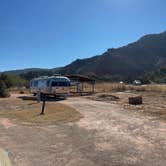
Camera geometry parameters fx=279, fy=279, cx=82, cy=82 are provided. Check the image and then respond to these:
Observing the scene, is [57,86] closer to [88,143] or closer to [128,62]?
[88,143]

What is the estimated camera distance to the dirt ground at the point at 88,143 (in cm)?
702

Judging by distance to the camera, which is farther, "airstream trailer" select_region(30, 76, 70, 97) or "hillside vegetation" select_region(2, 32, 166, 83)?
"hillside vegetation" select_region(2, 32, 166, 83)

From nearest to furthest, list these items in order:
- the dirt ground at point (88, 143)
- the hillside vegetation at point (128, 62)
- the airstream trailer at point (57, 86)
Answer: the dirt ground at point (88, 143) → the airstream trailer at point (57, 86) → the hillside vegetation at point (128, 62)

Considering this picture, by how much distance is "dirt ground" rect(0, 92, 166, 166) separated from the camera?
276 inches

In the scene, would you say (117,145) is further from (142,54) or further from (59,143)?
(142,54)

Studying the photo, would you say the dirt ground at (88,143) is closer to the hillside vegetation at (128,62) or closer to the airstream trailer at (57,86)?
the airstream trailer at (57,86)

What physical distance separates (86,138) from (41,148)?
5.87 ft

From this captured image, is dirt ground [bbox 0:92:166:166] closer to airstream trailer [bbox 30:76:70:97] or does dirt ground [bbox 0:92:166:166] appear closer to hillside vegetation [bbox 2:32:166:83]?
airstream trailer [bbox 30:76:70:97]

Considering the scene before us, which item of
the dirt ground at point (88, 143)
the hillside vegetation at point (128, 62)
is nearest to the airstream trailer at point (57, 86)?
the dirt ground at point (88, 143)

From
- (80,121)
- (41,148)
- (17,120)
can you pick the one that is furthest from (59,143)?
(17,120)

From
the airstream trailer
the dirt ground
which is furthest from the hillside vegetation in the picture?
the dirt ground

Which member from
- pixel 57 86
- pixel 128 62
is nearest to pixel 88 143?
pixel 57 86

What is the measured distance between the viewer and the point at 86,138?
31.0ft

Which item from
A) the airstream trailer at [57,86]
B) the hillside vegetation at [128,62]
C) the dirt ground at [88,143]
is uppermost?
the hillside vegetation at [128,62]
